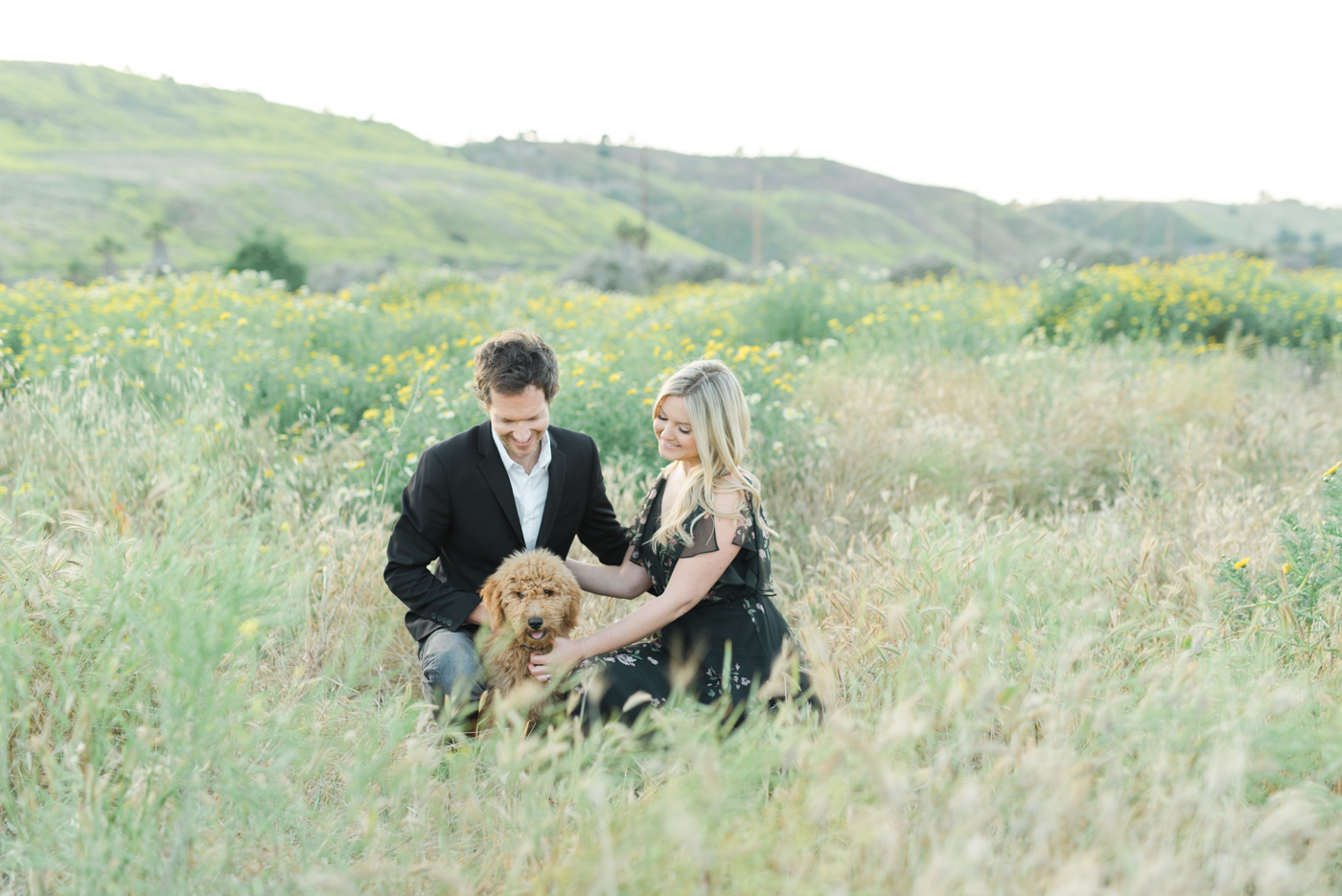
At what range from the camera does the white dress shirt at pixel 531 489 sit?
3.22 m

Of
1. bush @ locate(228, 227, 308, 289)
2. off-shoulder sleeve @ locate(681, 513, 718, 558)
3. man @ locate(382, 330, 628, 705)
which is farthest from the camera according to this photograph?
bush @ locate(228, 227, 308, 289)

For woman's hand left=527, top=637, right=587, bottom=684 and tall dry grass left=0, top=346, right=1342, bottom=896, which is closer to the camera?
tall dry grass left=0, top=346, right=1342, bottom=896

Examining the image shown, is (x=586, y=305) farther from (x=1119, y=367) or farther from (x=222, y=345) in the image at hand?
(x=1119, y=367)

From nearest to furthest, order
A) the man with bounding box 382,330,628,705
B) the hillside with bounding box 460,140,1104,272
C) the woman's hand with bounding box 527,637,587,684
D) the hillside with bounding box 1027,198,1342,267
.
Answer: the woman's hand with bounding box 527,637,587,684 < the man with bounding box 382,330,628,705 < the hillside with bounding box 460,140,1104,272 < the hillside with bounding box 1027,198,1342,267

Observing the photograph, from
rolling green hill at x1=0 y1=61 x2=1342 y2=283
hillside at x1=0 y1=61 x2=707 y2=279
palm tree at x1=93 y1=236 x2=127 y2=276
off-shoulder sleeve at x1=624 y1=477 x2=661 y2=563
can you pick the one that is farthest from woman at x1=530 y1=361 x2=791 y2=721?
palm tree at x1=93 y1=236 x2=127 y2=276

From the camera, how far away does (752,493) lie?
2.94 meters

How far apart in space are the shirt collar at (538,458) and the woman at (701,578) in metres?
0.51

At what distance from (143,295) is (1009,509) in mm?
8693

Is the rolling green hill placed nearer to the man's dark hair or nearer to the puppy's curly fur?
the man's dark hair

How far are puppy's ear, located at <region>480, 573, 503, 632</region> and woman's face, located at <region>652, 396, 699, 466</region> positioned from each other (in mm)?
702

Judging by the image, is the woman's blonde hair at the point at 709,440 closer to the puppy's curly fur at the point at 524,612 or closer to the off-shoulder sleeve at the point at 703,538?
the off-shoulder sleeve at the point at 703,538

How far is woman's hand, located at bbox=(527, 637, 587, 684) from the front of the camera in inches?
106

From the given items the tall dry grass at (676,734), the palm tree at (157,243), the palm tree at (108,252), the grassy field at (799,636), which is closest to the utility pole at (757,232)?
the grassy field at (799,636)

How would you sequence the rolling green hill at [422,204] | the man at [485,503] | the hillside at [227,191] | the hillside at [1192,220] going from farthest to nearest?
the hillside at [1192,220]
the rolling green hill at [422,204]
the hillside at [227,191]
the man at [485,503]
